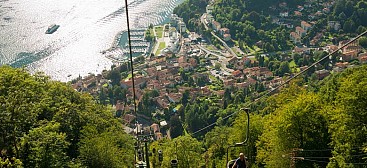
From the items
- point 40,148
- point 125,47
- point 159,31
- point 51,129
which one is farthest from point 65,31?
point 40,148

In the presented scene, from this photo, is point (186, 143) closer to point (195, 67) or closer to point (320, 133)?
point (320, 133)

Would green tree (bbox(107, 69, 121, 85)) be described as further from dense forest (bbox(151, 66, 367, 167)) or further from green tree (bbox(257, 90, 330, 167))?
green tree (bbox(257, 90, 330, 167))

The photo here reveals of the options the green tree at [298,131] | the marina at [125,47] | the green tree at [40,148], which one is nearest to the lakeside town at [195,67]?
the marina at [125,47]

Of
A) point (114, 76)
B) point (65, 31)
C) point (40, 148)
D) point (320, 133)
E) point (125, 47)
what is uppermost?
point (40, 148)

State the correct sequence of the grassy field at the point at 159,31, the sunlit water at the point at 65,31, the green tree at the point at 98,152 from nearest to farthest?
the green tree at the point at 98,152, the sunlit water at the point at 65,31, the grassy field at the point at 159,31

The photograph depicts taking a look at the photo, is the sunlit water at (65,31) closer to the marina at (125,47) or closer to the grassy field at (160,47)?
the marina at (125,47)

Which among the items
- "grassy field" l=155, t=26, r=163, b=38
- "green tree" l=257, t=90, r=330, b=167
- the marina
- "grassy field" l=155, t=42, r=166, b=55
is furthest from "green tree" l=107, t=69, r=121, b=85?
"green tree" l=257, t=90, r=330, b=167
